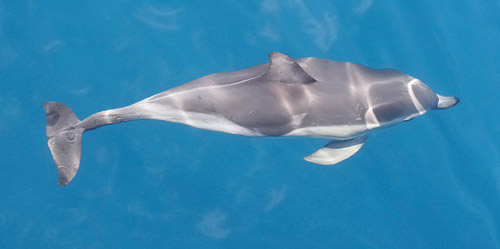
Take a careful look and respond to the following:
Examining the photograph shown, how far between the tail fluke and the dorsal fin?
267 centimetres

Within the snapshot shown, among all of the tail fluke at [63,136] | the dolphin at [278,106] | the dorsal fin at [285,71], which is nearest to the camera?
the dorsal fin at [285,71]

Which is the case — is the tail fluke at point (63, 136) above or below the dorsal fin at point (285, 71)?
above

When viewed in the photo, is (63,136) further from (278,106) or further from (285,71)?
(285,71)

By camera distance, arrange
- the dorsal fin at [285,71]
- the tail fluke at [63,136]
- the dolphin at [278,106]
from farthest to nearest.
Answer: the tail fluke at [63,136], the dolphin at [278,106], the dorsal fin at [285,71]

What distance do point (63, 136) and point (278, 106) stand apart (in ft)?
9.56

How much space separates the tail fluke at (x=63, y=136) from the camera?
489cm

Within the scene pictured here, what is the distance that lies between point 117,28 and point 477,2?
7.20 m

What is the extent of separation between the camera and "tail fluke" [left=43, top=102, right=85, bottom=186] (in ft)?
16.0

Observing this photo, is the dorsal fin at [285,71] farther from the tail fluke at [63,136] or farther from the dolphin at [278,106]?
the tail fluke at [63,136]

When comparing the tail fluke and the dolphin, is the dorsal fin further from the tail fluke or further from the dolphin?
the tail fluke

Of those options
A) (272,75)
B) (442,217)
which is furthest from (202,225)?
(442,217)

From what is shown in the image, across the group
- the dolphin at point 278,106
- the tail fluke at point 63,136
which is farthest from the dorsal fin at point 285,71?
the tail fluke at point 63,136

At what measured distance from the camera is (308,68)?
5.12 m

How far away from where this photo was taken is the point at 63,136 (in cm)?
497
